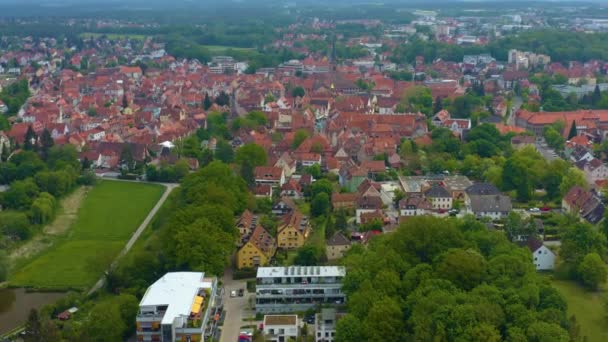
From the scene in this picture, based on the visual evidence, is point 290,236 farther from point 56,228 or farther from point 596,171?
point 596,171

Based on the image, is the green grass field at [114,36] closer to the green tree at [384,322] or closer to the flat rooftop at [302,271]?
the flat rooftop at [302,271]

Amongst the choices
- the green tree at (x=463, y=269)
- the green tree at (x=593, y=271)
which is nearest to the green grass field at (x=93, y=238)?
the green tree at (x=463, y=269)

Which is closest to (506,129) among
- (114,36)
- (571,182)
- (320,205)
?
(571,182)

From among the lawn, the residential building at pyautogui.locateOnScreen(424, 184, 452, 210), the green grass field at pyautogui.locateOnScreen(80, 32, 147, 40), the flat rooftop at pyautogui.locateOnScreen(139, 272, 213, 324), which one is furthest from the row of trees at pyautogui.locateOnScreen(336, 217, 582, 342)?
the green grass field at pyautogui.locateOnScreen(80, 32, 147, 40)

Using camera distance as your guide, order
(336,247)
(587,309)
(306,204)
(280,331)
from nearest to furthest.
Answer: (280,331) < (587,309) < (336,247) < (306,204)

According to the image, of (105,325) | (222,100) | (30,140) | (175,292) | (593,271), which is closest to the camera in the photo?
(105,325)

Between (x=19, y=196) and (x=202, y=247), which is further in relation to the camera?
(x=19, y=196)
